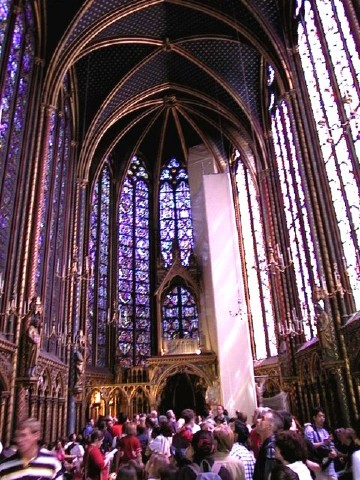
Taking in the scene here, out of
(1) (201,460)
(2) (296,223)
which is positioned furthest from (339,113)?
(1) (201,460)

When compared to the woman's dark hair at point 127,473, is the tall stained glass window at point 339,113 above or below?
above

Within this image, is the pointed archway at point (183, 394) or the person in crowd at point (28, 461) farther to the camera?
the pointed archway at point (183, 394)

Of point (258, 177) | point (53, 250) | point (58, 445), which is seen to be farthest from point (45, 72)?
point (58, 445)

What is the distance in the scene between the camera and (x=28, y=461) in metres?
3.05

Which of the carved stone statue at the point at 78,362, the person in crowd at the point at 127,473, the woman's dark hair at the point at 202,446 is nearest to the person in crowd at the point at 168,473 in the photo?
the woman's dark hair at the point at 202,446

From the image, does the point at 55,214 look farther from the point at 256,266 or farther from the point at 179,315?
the point at 256,266

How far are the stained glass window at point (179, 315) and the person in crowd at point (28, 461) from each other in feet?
65.4

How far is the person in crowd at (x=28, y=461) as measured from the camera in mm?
2998

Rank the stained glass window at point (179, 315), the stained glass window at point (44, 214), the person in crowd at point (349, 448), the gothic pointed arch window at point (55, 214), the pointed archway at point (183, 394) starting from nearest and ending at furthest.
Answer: the person in crowd at point (349, 448)
the stained glass window at point (44, 214)
the gothic pointed arch window at point (55, 214)
the pointed archway at point (183, 394)
the stained glass window at point (179, 315)

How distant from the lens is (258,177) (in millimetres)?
21688

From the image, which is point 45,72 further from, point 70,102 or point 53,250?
point 53,250

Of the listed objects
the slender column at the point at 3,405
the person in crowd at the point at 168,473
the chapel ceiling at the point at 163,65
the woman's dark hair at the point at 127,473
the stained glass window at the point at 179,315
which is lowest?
the person in crowd at the point at 168,473

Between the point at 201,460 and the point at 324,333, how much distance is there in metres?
10.5

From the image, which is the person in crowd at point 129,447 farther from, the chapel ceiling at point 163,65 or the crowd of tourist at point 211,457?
the chapel ceiling at point 163,65
